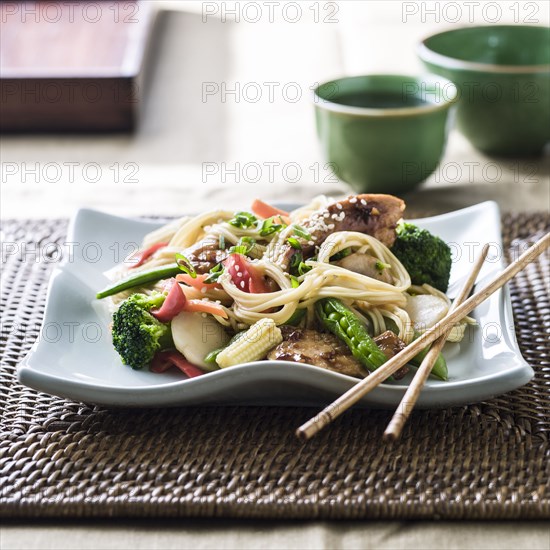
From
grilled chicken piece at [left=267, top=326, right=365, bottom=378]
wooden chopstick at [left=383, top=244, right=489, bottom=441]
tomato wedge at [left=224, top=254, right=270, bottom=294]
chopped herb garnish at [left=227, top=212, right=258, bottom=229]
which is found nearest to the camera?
wooden chopstick at [left=383, top=244, right=489, bottom=441]

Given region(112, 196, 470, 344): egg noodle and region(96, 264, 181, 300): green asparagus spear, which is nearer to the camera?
region(112, 196, 470, 344): egg noodle

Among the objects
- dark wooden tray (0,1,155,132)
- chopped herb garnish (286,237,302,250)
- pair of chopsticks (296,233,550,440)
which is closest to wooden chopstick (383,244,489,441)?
pair of chopsticks (296,233,550,440)

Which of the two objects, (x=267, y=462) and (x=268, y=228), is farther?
(x=268, y=228)

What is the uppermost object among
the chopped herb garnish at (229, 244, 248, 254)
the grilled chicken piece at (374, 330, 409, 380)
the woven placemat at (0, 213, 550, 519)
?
the chopped herb garnish at (229, 244, 248, 254)

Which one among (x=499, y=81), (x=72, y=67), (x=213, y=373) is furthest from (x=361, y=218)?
(x=72, y=67)

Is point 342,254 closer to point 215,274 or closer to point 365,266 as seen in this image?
point 365,266

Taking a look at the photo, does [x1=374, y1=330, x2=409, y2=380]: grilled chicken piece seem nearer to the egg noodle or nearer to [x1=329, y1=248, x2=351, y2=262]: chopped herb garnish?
the egg noodle

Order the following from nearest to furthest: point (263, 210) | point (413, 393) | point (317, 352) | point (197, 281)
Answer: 1. point (413, 393)
2. point (317, 352)
3. point (197, 281)
4. point (263, 210)
